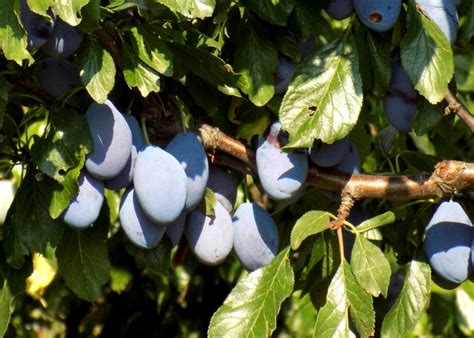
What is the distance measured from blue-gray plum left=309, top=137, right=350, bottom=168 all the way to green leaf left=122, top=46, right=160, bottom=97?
27 cm

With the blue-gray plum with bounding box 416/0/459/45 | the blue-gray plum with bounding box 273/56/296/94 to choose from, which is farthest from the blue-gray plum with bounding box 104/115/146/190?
the blue-gray plum with bounding box 416/0/459/45

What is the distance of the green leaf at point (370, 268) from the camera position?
1390 millimetres

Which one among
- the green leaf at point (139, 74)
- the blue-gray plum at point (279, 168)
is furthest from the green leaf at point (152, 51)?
the blue-gray plum at point (279, 168)

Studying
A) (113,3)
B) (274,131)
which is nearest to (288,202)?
(274,131)

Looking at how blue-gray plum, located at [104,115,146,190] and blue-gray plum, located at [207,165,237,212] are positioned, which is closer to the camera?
blue-gray plum, located at [104,115,146,190]

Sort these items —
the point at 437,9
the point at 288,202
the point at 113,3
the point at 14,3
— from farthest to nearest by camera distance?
the point at 288,202 < the point at 437,9 < the point at 113,3 < the point at 14,3

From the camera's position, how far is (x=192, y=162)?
4.53ft

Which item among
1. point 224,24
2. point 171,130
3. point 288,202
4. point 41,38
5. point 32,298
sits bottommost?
point 32,298

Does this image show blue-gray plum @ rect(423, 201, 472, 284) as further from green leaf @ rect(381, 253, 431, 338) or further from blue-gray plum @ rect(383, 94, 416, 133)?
blue-gray plum @ rect(383, 94, 416, 133)

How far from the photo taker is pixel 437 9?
55.5 inches

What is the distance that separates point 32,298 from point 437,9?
143cm

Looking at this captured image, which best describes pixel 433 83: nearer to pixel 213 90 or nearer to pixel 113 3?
pixel 213 90

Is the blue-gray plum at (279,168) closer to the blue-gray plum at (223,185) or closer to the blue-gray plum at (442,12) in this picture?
the blue-gray plum at (223,185)

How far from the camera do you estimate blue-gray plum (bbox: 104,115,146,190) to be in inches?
53.9
